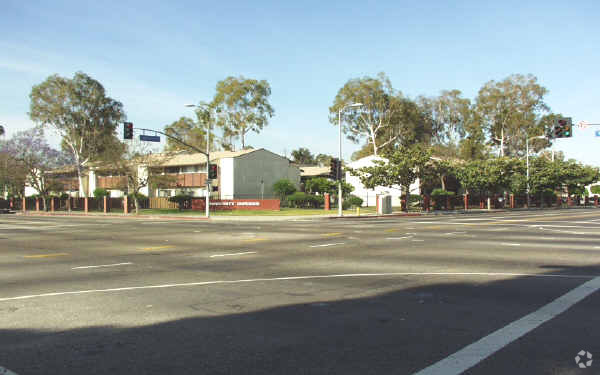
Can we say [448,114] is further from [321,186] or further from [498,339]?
[498,339]

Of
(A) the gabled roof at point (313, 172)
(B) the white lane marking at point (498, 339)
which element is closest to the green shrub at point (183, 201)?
(A) the gabled roof at point (313, 172)

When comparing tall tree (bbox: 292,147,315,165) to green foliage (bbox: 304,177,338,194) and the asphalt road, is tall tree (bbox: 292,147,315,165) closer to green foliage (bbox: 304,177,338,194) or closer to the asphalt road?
green foliage (bbox: 304,177,338,194)

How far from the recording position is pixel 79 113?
202 ft

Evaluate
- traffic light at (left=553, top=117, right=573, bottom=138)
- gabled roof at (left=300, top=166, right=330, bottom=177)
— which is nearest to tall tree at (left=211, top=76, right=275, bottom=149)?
gabled roof at (left=300, top=166, right=330, bottom=177)

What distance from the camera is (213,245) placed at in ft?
54.3

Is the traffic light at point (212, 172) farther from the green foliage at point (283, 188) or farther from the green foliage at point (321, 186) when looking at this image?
the green foliage at point (321, 186)

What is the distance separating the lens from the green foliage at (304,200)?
54.3 meters

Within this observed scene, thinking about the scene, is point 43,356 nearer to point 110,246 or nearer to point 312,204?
point 110,246

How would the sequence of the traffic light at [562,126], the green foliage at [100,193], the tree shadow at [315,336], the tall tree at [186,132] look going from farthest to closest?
1. the tall tree at [186,132]
2. the green foliage at [100,193]
3. the traffic light at [562,126]
4. the tree shadow at [315,336]

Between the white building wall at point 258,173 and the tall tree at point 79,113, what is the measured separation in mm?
15198

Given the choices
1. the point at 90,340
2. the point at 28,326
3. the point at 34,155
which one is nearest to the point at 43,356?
the point at 90,340

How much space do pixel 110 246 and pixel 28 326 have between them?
10784 millimetres

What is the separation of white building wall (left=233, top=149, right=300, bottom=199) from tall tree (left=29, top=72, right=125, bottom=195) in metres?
15.2

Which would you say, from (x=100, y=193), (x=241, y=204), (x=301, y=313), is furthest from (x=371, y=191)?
(x=301, y=313)
